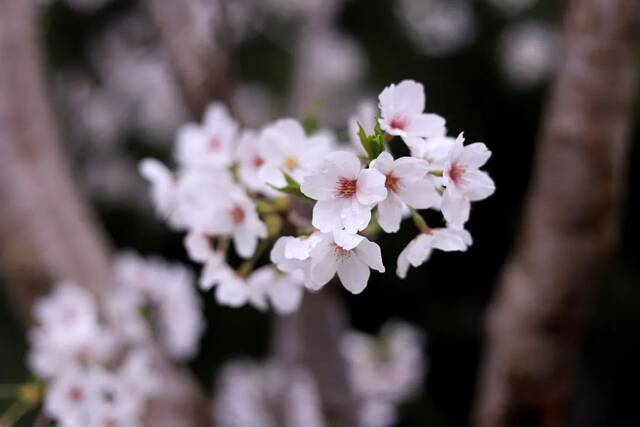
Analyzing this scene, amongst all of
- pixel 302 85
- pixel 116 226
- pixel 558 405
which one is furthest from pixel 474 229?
pixel 116 226

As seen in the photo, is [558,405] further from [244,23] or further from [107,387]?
[244,23]

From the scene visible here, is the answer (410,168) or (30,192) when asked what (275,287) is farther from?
(30,192)

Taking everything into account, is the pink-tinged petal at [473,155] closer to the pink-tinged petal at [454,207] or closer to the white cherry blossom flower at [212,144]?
the pink-tinged petal at [454,207]

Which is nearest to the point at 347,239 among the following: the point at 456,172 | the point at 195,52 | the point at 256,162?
the point at 456,172

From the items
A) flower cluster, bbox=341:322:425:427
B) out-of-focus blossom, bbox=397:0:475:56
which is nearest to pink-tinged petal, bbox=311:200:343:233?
flower cluster, bbox=341:322:425:427

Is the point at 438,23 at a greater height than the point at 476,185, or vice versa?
the point at 476,185

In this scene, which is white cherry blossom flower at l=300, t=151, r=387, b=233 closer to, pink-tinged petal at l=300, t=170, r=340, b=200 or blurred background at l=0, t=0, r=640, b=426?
pink-tinged petal at l=300, t=170, r=340, b=200
